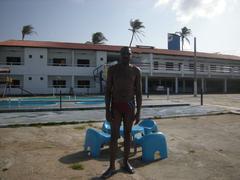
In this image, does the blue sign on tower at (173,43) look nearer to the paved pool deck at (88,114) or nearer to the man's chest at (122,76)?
the paved pool deck at (88,114)

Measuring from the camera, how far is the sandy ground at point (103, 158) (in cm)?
392

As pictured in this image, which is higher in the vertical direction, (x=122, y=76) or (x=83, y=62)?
(x=83, y=62)

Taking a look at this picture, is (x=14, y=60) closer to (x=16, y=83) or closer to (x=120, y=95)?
(x=16, y=83)

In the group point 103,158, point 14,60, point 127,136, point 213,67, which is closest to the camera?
point 127,136

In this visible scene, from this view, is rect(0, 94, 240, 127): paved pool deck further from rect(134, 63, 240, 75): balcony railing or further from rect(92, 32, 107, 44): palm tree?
rect(92, 32, 107, 44): palm tree

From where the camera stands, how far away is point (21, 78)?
34.2 metres

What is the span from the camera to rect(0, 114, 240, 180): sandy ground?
3.92 metres

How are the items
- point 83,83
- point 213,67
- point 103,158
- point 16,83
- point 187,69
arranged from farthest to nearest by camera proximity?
point 213,67 < point 187,69 < point 83,83 < point 16,83 < point 103,158

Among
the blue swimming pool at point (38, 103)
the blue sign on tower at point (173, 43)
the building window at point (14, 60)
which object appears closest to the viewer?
the blue swimming pool at point (38, 103)

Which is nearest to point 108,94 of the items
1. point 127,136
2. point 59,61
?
point 127,136

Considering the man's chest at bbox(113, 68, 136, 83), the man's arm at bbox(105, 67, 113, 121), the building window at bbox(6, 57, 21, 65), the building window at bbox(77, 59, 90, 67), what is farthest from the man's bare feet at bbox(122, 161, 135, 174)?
the building window at bbox(77, 59, 90, 67)

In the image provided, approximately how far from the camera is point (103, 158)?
16.2 ft

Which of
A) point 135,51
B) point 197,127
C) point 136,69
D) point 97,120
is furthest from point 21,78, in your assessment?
point 136,69

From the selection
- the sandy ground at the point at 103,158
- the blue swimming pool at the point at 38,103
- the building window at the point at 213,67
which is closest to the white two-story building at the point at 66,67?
the building window at the point at 213,67
